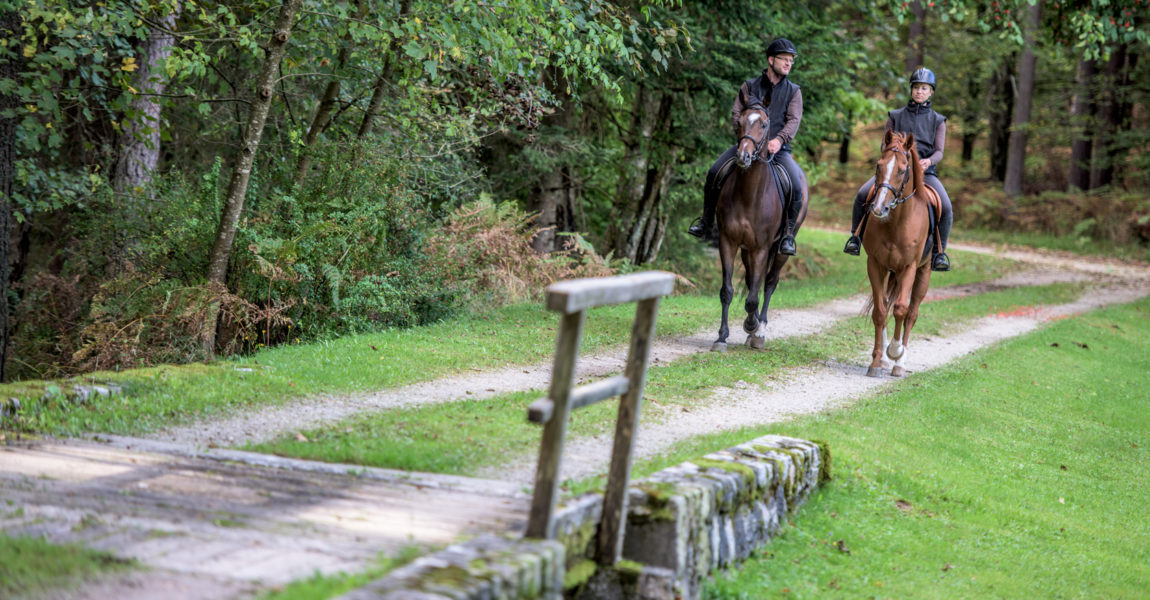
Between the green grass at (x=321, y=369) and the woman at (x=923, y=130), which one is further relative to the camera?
the woman at (x=923, y=130)

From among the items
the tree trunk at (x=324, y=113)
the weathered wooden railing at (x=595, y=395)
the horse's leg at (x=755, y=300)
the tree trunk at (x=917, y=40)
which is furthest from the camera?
the tree trunk at (x=917, y=40)

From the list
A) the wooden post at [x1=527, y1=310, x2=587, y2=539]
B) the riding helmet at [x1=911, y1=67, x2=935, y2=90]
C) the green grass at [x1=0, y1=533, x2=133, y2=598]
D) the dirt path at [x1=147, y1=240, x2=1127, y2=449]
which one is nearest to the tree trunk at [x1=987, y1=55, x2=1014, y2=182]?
the dirt path at [x1=147, y1=240, x2=1127, y2=449]

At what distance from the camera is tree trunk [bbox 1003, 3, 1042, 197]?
3331 cm

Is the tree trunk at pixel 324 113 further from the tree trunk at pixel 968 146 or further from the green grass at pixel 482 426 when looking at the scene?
the tree trunk at pixel 968 146

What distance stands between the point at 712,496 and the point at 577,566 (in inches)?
47.4

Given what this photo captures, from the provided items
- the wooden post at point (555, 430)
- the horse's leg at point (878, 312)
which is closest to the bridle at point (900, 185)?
the horse's leg at point (878, 312)

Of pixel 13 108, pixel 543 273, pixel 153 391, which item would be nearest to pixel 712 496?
pixel 153 391

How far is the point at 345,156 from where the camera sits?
40.2 ft

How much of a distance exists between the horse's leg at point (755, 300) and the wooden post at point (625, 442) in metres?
7.01

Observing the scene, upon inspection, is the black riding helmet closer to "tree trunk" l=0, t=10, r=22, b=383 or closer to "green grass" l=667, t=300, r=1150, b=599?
"green grass" l=667, t=300, r=1150, b=599

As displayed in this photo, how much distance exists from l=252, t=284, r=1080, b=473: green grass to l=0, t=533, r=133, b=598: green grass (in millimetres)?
2108

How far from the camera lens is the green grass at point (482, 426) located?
617 centimetres

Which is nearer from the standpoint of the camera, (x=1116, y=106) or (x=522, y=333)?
(x=522, y=333)

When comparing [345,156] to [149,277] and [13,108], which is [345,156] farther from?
[13,108]
